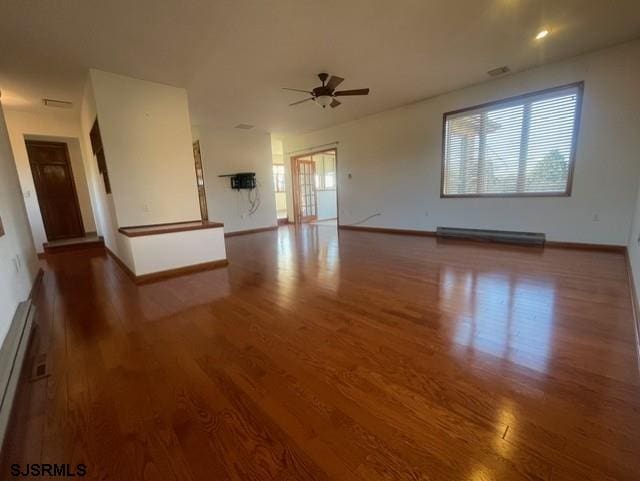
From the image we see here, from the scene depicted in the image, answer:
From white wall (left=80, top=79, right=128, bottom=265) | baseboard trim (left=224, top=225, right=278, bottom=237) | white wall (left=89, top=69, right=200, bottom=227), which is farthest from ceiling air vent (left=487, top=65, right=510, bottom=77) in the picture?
baseboard trim (left=224, top=225, right=278, bottom=237)

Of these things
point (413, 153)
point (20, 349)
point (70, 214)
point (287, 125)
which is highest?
point (287, 125)

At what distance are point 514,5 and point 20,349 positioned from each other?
16.0 feet

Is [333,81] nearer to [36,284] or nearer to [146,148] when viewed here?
[146,148]

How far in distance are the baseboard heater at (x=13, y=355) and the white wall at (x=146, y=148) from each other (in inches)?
68.5

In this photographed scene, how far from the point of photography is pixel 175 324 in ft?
7.04

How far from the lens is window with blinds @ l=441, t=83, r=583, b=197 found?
12.5 feet

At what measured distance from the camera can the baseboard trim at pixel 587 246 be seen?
3641 mm

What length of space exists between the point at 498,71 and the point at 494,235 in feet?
8.36

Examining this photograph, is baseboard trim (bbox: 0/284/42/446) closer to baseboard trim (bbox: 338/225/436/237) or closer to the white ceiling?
the white ceiling

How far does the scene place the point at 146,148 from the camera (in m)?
3.63

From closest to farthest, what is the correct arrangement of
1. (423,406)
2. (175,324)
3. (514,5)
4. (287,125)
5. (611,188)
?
1. (423,406)
2. (175,324)
3. (514,5)
4. (611,188)
5. (287,125)

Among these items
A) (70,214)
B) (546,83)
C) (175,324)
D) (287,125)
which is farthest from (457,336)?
(70,214)

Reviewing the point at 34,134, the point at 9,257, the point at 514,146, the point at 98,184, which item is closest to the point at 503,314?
the point at 514,146

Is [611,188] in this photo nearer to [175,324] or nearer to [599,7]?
[599,7]
